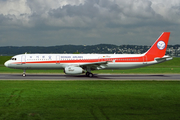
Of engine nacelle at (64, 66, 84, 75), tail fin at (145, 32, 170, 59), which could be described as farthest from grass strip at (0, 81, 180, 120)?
tail fin at (145, 32, 170, 59)

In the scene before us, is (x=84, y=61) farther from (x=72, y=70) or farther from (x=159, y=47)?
(x=159, y=47)

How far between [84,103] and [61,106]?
1.83 metres

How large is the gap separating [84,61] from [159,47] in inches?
567

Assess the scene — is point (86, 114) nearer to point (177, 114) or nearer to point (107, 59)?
point (177, 114)

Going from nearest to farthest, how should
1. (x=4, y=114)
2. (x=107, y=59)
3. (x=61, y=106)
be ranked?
(x=4, y=114) < (x=61, y=106) < (x=107, y=59)

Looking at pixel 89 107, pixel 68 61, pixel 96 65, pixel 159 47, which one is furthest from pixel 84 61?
pixel 89 107

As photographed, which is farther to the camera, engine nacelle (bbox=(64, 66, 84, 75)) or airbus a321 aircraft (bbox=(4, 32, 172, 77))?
airbus a321 aircraft (bbox=(4, 32, 172, 77))

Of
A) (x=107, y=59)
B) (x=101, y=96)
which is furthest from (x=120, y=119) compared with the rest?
(x=107, y=59)

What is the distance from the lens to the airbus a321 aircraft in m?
36.7

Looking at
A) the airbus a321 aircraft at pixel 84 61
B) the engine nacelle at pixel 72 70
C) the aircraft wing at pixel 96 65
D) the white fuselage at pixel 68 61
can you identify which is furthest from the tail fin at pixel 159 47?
the engine nacelle at pixel 72 70

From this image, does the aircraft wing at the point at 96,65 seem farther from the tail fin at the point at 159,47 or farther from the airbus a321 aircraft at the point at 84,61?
the tail fin at the point at 159,47

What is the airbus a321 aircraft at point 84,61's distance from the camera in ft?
120

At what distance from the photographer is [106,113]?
13.1 m

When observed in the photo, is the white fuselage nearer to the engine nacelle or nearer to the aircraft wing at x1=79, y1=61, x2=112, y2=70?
the aircraft wing at x1=79, y1=61, x2=112, y2=70
